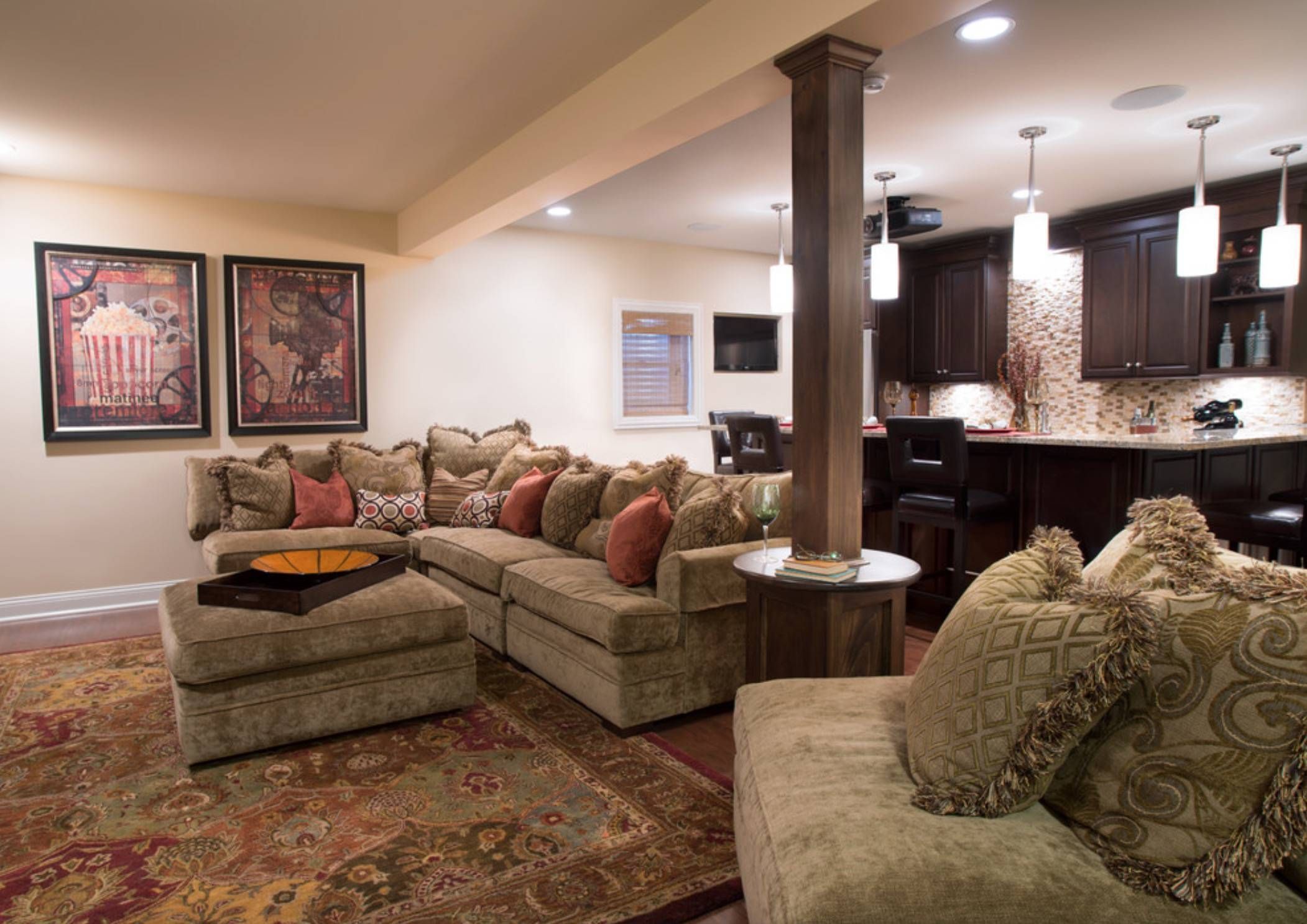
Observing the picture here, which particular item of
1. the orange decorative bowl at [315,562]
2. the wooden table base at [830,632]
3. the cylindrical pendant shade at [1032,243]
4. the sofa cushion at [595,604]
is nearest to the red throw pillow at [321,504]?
the orange decorative bowl at [315,562]

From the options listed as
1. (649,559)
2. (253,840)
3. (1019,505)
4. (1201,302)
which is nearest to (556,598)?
(649,559)

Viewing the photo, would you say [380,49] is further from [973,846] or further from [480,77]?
[973,846]

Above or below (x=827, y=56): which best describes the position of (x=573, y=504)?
below

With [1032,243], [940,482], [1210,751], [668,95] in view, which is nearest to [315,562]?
[668,95]

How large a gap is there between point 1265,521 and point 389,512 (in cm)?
472

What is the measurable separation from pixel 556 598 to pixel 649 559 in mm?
418

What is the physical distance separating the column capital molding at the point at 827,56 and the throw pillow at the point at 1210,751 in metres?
1.83

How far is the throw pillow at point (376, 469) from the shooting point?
532cm

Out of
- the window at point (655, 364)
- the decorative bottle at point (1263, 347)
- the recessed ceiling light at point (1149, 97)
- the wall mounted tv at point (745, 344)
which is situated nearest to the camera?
the recessed ceiling light at point (1149, 97)

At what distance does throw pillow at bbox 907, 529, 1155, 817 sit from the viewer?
1307 millimetres

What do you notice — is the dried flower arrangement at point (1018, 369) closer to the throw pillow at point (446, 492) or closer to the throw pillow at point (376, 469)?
the throw pillow at point (446, 492)

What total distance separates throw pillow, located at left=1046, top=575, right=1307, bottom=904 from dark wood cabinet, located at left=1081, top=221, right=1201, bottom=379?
528 centimetres

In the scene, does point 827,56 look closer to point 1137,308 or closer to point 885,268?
Result: point 885,268

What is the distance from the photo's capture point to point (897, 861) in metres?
1.31
